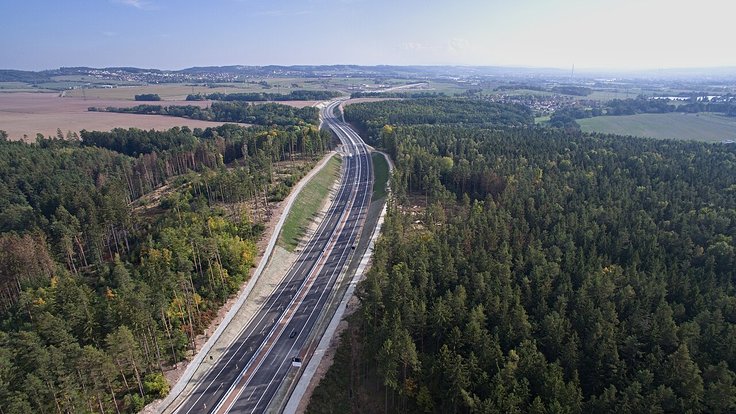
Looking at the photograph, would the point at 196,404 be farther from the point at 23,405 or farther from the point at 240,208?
the point at 240,208

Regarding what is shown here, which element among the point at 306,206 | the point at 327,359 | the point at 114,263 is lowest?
the point at 327,359

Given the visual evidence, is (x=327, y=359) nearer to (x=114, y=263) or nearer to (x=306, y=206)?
(x=114, y=263)

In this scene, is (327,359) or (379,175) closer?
(327,359)

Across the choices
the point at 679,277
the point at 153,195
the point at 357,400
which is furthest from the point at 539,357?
the point at 153,195

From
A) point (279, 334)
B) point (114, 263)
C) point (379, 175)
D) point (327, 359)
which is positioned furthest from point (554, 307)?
point (379, 175)

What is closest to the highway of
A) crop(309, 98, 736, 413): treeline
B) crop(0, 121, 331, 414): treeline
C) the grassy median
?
the grassy median

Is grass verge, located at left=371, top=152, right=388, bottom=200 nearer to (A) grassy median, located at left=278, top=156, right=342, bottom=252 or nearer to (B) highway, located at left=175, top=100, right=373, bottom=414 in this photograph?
(A) grassy median, located at left=278, top=156, right=342, bottom=252
